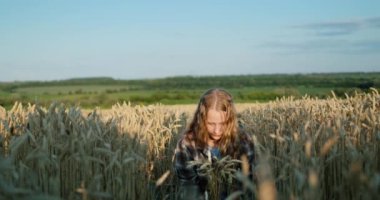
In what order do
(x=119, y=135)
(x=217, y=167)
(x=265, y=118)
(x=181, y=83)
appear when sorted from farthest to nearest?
(x=181, y=83) < (x=265, y=118) < (x=119, y=135) < (x=217, y=167)

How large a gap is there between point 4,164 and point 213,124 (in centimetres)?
245

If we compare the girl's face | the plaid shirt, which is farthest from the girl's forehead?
the plaid shirt

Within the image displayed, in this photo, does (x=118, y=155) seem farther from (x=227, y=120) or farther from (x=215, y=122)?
(x=227, y=120)

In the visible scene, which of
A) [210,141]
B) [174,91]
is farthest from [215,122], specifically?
[174,91]

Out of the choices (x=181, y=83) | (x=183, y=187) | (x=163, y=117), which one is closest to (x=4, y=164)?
(x=183, y=187)

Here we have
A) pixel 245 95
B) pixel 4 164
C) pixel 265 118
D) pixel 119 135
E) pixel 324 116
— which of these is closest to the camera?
pixel 4 164

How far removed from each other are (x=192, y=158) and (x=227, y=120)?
503 millimetres

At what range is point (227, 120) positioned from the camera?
4902mm

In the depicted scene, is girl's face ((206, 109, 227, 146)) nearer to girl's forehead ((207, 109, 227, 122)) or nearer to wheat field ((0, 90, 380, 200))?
girl's forehead ((207, 109, 227, 122))

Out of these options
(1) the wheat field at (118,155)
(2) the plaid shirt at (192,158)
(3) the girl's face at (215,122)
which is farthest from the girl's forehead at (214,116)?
(1) the wheat field at (118,155)

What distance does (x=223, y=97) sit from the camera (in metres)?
4.94

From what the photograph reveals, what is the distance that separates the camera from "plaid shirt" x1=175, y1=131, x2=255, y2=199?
486 centimetres

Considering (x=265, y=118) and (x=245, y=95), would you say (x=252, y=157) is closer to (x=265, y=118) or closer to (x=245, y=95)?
(x=265, y=118)

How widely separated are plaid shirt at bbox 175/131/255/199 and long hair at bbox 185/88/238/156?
7 cm
